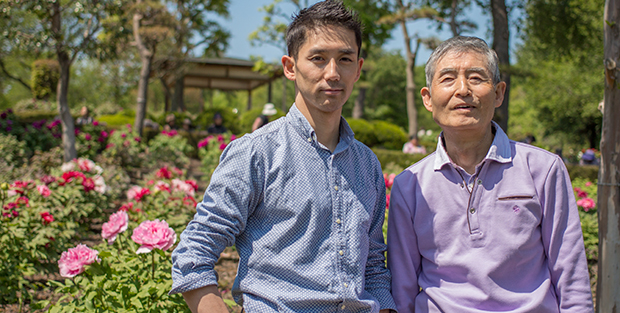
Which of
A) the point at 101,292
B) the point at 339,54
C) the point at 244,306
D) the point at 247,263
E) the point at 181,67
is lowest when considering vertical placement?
the point at 101,292

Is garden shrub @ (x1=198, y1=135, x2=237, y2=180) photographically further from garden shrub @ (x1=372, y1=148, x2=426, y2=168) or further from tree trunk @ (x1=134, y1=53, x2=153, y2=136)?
garden shrub @ (x1=372, y1=148, x2=426, y2=168)

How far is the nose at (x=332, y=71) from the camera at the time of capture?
1422 millimetres

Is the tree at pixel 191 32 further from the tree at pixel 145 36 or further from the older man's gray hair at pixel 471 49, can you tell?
the older man's gray hair at pixel 471 49

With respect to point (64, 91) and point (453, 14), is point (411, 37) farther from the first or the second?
point (64, 91)

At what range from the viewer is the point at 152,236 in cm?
212

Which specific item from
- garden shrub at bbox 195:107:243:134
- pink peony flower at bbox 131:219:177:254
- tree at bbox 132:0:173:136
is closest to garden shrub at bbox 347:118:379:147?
garden shrub at bbox 195:107:243:134

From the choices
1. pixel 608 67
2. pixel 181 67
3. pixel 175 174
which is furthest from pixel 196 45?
pixel 608 67

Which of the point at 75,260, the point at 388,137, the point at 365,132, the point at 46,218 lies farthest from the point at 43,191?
the point at 388,137

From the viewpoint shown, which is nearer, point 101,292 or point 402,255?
point 402,255

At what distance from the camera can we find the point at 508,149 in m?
1.62

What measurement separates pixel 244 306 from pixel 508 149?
3.64 feet

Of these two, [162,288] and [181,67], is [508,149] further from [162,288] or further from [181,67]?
[181,67]

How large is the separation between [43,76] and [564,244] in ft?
78.4

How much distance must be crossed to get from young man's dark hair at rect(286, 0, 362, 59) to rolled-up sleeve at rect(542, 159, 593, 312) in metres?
0.87
